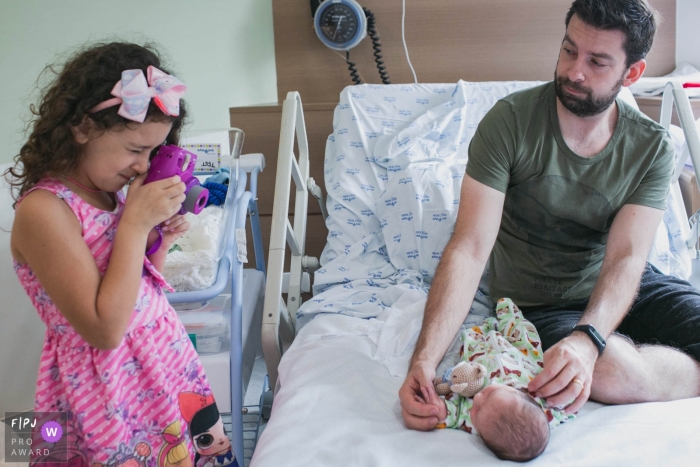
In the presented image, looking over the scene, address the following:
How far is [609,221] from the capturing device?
1.52 metres

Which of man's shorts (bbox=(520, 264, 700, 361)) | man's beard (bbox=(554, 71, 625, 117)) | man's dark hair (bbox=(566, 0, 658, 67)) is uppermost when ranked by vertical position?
man's dark hair (bbox=(566, 0, 658, 67))

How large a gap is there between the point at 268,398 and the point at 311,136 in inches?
36.3

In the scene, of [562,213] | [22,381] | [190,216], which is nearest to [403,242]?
[562,213]

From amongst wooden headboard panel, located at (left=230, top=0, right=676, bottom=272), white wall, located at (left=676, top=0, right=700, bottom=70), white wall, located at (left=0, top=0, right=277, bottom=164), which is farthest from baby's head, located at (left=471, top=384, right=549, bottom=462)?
white wall, located at (left=676, top=0, right=700, bottom=70)

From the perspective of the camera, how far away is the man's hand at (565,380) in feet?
3.67

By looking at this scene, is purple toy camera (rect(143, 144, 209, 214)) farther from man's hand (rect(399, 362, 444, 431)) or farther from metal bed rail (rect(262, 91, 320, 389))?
man's hand (rect(399, 362, 444, 431))

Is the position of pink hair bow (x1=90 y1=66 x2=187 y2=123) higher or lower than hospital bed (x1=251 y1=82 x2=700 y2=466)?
higher

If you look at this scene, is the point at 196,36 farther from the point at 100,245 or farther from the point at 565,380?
the point at 565,380

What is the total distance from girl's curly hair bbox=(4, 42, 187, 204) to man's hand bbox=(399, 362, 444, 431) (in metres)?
0.64

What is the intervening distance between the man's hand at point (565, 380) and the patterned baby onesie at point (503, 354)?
0.06ft

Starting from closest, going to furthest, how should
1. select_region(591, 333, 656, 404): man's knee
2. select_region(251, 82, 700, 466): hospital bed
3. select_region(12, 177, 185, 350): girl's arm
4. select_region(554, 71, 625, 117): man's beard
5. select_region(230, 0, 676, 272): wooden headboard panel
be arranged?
select_region(12, 177, 185, 350): girl's arm, select_region(251, 82, 700, 466): hospital bed, select_region(591, 333, 656, 404): man's knee, select_region(554, 71, 625, 117): man's beard, select_region(230, 0, 676, 272): wooden headboard panel

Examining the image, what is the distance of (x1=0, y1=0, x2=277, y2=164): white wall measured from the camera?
88.6 inches

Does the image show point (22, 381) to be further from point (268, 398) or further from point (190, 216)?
point (190, 216)

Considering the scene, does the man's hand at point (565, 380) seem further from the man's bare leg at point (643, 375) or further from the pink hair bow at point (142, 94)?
the pink hair bow at point (142, 94)
